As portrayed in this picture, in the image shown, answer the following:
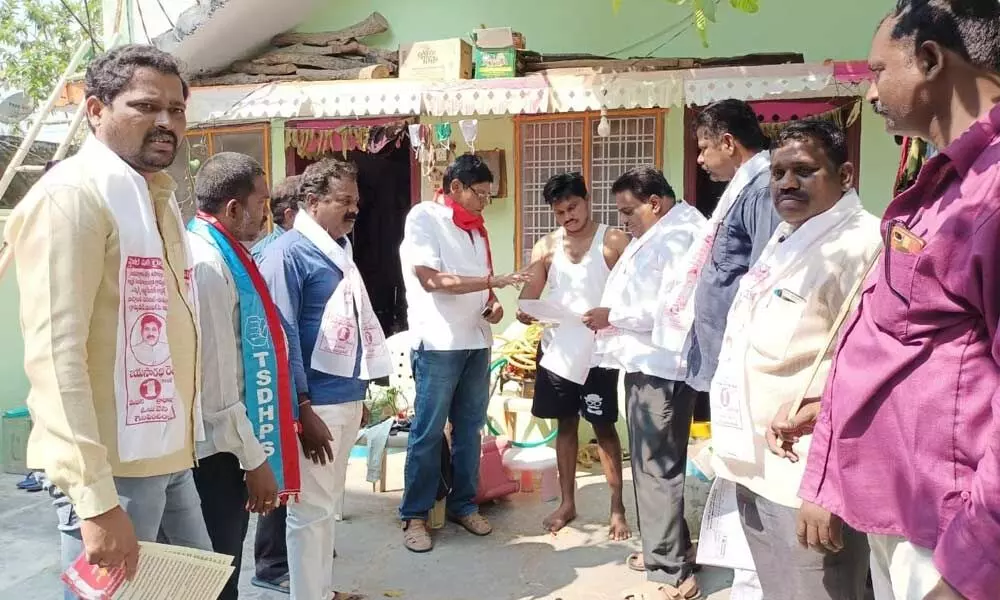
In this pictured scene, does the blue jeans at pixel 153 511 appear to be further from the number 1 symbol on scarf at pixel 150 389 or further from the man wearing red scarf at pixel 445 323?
the man wearing red scarf at pixel 445 323

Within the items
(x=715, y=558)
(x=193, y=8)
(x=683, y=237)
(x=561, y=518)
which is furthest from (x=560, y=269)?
(x=193, y=8)

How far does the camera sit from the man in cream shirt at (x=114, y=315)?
1679 millimetres

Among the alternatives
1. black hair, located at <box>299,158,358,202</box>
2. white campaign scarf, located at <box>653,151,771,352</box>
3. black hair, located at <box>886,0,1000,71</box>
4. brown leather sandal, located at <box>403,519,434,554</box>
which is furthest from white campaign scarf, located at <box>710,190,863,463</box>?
brown leather sandal, located at <box>403,519,434,554</box>

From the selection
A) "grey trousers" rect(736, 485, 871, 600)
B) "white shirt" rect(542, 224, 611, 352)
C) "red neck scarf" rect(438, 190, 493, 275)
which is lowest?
"grey trousers" rect(736, 485, 871, 600)

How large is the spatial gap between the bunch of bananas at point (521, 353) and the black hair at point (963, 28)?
13.8ft

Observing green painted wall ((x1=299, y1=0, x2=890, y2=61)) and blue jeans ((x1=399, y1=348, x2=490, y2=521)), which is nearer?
blue jeans ((x1=399, y1=348, x2=490, y2=521))

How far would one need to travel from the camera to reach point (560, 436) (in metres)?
4.53

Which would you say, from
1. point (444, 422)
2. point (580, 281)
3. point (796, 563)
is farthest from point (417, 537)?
point (796, 563)

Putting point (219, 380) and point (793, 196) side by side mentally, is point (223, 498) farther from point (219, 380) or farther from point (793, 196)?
point (793, 196)

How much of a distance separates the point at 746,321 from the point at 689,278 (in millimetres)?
1076

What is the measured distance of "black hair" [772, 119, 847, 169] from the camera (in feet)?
7.34

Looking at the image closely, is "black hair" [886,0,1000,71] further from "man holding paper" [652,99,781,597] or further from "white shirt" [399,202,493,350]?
"white shirt" [399,202,493,350]

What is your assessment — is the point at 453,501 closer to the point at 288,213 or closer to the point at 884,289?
the point at 288,213

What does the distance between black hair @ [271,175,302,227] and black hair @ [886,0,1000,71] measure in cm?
312
